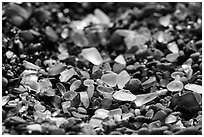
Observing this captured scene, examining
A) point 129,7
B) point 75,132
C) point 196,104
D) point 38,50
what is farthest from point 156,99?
point 129,7

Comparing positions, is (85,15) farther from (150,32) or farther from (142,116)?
(142,116)

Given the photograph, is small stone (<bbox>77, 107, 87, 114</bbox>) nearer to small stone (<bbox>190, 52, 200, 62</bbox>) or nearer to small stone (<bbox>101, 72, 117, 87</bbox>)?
small stone (<bbox>101, 72, 117, 87</bbox>)

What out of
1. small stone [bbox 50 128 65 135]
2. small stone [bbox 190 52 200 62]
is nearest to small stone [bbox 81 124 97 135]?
small stone [bbox 50 128 65 135]

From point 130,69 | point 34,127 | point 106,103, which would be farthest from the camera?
point 130,69

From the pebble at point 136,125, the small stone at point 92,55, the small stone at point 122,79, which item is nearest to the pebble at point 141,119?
the pebble at point 136,125

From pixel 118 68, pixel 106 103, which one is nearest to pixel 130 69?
pixel 118 68

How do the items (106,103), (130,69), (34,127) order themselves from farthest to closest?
1. (130,69)
2. (106,103)
3. (34,127)

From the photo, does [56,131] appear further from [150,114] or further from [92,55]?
[92,55]

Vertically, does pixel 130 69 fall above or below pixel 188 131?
above

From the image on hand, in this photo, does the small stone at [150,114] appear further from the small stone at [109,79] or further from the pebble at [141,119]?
the small stone at [109,79]
